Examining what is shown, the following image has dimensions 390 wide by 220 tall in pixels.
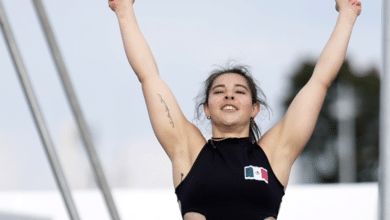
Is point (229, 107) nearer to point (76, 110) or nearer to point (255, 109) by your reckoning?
point (255, 109)

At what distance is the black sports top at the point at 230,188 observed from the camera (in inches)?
64.2

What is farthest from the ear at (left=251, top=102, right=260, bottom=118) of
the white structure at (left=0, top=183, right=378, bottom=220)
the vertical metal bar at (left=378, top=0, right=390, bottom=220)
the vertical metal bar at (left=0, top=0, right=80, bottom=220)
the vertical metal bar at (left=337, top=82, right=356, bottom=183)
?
the vertical metal bar at (left=337, top=82, right=356, bottom=183)

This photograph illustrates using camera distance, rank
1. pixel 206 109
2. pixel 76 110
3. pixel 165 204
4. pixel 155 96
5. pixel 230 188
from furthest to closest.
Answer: pixel 165 204
pixel 76 110
pixel 206 109
pixel 155 96
pixel 230 188

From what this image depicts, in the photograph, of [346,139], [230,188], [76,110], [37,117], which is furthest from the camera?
[346,139]

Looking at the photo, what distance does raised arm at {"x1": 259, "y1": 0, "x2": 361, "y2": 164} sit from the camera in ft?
5.93

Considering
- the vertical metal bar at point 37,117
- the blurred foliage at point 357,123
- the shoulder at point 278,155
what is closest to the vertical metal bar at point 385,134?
the shoulder at point 278,155

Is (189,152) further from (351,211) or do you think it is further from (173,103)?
(351,211)

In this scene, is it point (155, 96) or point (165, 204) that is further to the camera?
point (165, 204)

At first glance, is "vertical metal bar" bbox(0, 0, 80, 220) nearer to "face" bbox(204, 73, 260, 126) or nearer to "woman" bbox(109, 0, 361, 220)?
"woman" bbox(109, 0, 361, 220)

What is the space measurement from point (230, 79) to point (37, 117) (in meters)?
1.26

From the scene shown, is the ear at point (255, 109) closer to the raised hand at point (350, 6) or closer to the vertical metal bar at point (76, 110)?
the raised hand at point (350, 6)

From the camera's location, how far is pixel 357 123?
760 inches

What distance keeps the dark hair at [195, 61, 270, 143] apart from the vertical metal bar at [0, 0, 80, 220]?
3.25 feet

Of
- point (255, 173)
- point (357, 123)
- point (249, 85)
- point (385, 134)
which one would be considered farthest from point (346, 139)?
point (385, 134)
